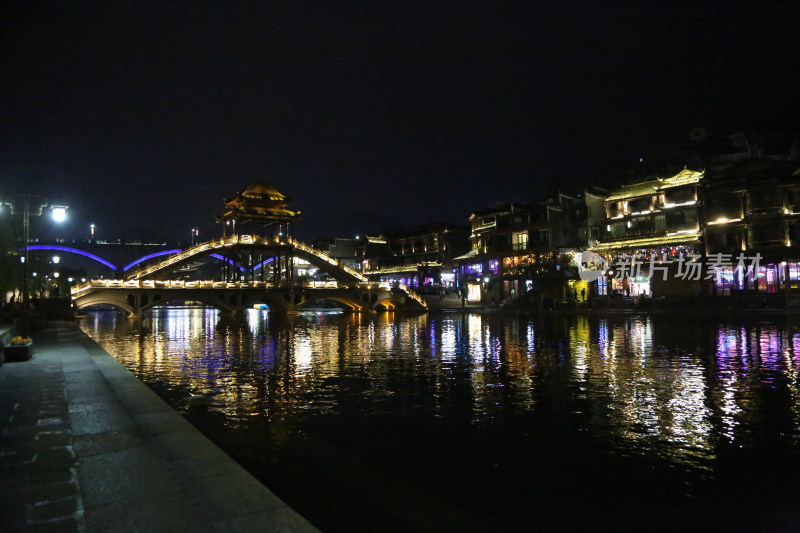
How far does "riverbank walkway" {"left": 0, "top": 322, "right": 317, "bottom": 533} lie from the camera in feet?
16.4

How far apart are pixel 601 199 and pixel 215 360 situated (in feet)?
174

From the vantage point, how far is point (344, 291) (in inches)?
2655

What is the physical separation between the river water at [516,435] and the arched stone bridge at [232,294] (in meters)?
39.0

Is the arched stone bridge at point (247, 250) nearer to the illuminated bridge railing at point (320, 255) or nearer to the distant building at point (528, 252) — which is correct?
the illuminated bridge railing at point (320, 255)

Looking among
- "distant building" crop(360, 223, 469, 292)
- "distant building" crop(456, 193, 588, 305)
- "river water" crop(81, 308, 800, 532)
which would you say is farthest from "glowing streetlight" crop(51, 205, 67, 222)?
"distant building" crop(360, 223, 469, 292)

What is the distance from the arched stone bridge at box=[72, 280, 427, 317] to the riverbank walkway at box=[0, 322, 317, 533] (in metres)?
49.0

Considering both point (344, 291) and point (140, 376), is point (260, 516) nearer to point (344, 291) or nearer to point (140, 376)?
point (140, 376)

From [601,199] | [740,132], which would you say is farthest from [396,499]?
[740,132]

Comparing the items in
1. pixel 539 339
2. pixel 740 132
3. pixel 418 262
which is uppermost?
pixel 740 132

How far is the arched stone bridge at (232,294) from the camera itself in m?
54.9

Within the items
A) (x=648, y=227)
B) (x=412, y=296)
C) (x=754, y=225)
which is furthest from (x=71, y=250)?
(x=754, y=225)

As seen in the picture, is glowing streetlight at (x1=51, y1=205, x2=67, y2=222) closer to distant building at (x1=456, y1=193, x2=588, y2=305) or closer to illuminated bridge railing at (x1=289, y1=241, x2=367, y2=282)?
illuminated bridge railing at (x1=289, y1=241, x2=367, y2=282)

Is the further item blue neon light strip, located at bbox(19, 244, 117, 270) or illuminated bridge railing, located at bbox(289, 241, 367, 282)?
blue neon light strip, located at bbox(19, 244, 117, 270)

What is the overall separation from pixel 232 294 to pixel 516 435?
2277 inches
